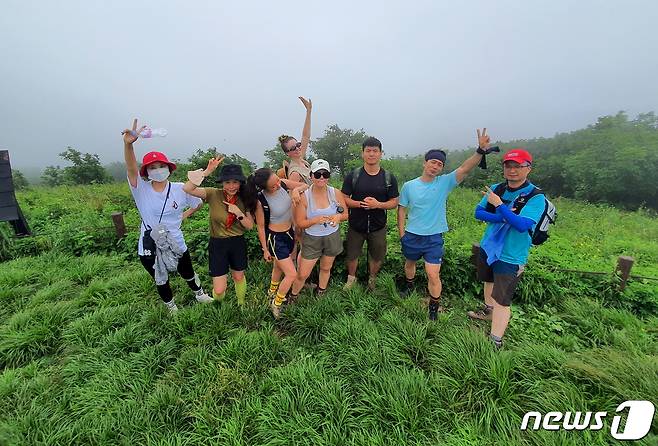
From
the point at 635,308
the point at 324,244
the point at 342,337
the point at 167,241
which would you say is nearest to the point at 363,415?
the point at 342,337

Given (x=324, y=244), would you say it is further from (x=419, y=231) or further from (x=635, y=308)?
(x=635, y=308)

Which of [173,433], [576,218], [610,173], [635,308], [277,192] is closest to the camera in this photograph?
[173,433]

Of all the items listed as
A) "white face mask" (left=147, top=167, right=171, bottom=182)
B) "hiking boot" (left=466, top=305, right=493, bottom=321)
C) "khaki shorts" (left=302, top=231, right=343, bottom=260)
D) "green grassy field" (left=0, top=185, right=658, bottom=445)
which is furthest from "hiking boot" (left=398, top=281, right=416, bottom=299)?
"white face mask" (left=147, top=167, right=171, bottom=182)

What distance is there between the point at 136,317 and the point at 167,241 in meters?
1.10

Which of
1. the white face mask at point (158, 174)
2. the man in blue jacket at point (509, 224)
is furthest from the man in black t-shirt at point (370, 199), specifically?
the white face mask at point (158, 174)

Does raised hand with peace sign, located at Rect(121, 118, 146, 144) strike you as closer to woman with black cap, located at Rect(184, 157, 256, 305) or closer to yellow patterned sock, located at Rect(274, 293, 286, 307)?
woman with black cap, located at Rect(184, 157, 256, 305)

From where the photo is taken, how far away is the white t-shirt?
2906 millimetres

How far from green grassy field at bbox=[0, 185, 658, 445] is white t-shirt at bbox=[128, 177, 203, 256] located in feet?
3.36

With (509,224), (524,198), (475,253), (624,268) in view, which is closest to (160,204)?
(509,224)

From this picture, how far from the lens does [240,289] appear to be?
133 inches

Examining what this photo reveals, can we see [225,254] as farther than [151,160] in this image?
Yes

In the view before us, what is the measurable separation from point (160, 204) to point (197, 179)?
0.53 metres

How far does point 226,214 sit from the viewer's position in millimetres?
3035

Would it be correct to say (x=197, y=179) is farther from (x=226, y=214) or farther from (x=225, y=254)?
(x=225, y=254)
